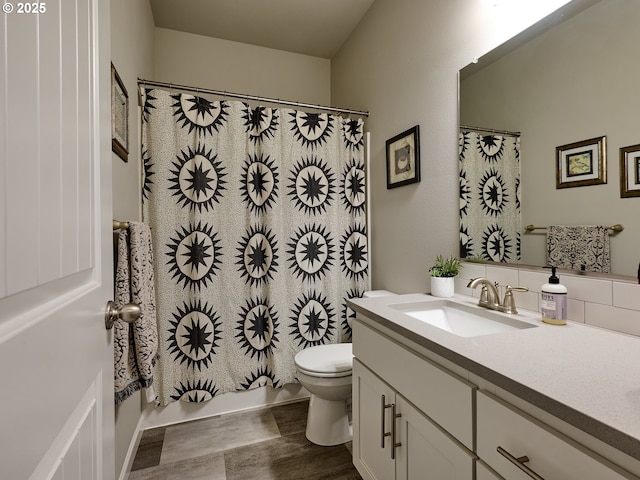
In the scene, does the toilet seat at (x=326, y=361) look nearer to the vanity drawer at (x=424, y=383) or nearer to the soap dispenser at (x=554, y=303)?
the vanity drawer at (x=424, y=383)

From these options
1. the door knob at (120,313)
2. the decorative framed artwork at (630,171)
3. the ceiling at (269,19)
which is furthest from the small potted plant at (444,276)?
the ceiling at (269,19)

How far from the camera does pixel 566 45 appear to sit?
1.12 metres

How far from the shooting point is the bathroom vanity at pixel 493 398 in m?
0.56

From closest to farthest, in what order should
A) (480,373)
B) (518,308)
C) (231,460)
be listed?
(480,373) → (518,308) → (231,460)

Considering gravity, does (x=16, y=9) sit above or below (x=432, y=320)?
above

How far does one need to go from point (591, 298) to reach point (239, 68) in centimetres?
275

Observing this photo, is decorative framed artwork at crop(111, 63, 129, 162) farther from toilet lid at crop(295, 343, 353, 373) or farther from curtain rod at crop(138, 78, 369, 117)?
toilet lid at crop(295, 343, 353, 373)

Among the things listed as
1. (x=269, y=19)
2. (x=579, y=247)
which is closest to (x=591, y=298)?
(x=579, y=247)

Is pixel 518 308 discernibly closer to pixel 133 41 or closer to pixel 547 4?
pixel 547 4

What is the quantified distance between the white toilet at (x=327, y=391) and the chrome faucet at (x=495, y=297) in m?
0.76

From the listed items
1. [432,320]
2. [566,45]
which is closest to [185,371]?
[432,320]

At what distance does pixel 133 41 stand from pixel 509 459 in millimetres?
2224

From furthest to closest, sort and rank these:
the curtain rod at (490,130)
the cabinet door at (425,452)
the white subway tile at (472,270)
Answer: the white subway tile at (472,270) < the curtain rod at (490,130) < the cabinet door at (425,452)

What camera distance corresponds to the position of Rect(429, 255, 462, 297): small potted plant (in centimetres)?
149
